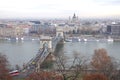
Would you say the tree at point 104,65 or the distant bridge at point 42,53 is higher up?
the tree at point 104,65

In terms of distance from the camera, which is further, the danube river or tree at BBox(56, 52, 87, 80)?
the danube river

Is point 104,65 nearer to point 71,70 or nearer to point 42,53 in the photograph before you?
point 71,70

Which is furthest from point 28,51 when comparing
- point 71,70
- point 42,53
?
point 71,70

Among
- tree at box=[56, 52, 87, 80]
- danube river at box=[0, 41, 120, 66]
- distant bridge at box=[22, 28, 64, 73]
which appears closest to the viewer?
tree at box=[56, 52, 87, 80]

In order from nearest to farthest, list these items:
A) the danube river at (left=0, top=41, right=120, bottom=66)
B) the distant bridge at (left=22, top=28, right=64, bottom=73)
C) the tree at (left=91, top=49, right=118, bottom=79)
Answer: the tree at (left=91, top=49, right=118, bottom=79)
the distant bridge at (left=22, top=28, right=64, bottom=73)
the danube river at (left=0, top=41, right=120, bottom=66)

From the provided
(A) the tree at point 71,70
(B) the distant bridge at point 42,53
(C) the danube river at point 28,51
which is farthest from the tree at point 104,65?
(C) the danube river at point 28,51

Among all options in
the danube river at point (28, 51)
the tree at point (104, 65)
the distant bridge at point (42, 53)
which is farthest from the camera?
the danube river at point (28, 51)

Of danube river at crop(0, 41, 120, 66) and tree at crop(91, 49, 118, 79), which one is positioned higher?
tree at crop(91, 49, 118, 79)

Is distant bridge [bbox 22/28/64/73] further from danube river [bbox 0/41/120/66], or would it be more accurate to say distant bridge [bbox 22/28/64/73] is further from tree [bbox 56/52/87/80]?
tree [bbox 56/52/87/80]

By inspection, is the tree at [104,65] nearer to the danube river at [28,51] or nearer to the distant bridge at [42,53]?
the distant bridge at [42,53]

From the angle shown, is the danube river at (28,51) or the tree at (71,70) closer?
the tree at (71,70)

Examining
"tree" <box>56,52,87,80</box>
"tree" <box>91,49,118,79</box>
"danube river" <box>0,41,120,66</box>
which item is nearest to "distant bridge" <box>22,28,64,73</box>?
"danube river" <box>0,41,120,66</box>
